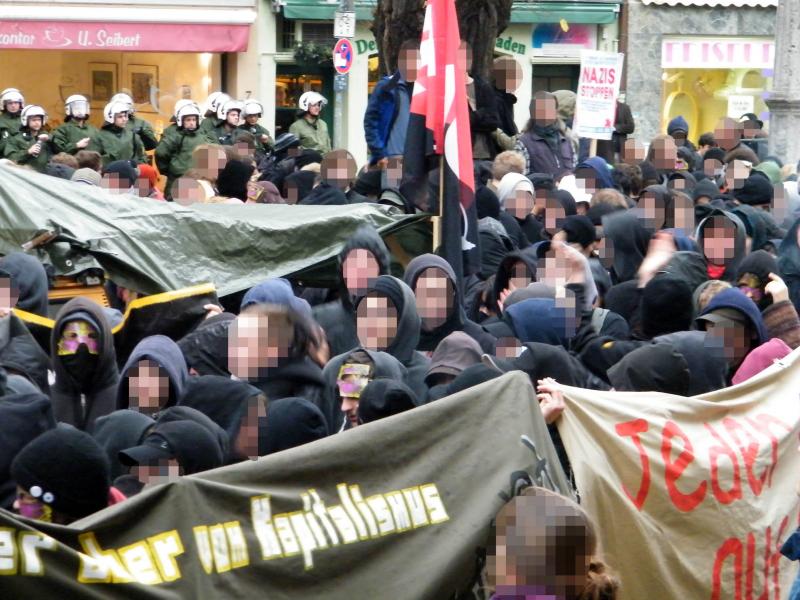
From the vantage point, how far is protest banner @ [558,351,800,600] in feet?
17.7

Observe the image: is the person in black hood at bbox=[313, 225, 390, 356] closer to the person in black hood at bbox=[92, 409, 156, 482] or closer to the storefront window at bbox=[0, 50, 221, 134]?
the person in black hood at bbox=[92, 409, 156, 482]

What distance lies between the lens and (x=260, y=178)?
46.7 ft

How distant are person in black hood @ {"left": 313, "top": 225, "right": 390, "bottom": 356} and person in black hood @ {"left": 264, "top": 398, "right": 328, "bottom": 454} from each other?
6.34 feet

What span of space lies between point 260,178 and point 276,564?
10.0m

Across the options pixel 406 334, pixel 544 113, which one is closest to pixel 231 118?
pixel 544 113

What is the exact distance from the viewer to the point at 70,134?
59.5 ft

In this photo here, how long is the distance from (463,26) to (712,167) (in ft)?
8.29

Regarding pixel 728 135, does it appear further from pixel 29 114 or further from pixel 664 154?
pixel 29 114

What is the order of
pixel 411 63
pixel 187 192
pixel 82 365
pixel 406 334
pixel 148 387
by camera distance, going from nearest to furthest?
pixel 148 387 < pixel 82 365 < pixel 406 334 < pixel 187 192 < pixel 411 63

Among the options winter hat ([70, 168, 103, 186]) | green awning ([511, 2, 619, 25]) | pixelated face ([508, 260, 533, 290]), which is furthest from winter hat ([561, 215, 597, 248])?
green awning ([511, 2, 619, 25])

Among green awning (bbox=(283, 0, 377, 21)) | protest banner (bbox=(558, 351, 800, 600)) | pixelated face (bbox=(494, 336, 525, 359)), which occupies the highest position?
green awning (bbox=(283, 0, 377, 21))

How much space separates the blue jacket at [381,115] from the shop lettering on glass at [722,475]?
22.0 ft

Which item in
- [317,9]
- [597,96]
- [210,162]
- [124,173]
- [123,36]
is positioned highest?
[317,9]

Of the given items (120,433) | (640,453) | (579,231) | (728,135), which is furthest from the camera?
(728,135)
